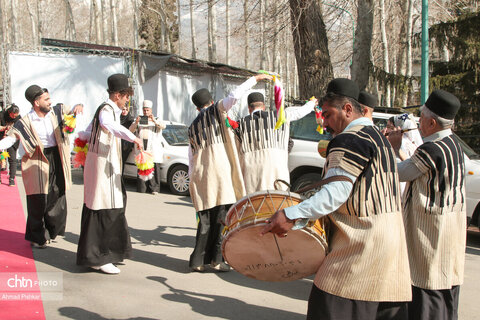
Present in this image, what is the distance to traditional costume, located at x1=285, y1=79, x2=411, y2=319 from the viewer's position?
8.79 ft

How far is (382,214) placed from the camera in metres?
2.73

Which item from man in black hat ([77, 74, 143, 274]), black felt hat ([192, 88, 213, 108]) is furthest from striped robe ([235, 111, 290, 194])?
man in black hat ([77, 74, 143, 274])

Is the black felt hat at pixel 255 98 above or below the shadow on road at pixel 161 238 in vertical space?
above

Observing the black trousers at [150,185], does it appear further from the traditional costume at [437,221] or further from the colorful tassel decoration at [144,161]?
the traditional costume at [437,221]

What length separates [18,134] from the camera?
645 centimetres

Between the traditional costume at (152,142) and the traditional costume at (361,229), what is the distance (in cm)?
726

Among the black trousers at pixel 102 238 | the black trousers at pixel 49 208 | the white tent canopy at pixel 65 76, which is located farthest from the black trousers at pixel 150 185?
the white tent canopy at pixel 65 76

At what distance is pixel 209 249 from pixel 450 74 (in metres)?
12.5

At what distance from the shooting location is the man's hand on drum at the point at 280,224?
8.80ft

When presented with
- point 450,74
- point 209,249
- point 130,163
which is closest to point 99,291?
point 209,249

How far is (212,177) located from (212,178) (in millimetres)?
12

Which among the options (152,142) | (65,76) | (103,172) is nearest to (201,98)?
(103,172)

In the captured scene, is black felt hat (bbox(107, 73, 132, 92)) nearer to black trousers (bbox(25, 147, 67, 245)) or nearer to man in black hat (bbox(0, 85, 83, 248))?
man in black hat (bbox(0, 85, 83, 248))

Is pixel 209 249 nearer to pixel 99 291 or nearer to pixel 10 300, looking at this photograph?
pixel 99 291
